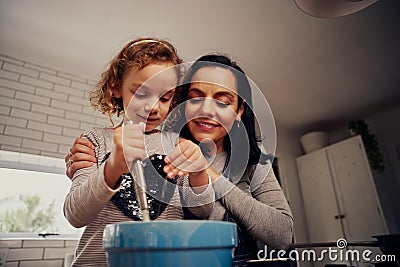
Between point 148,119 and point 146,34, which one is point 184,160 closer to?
point 148,119

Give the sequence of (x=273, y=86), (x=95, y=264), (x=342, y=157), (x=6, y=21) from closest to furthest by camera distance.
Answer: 1. (x=95, y=264)
2. (x=6, y=21)
3. (x=273, y=86)
4. (x=342, y=157)

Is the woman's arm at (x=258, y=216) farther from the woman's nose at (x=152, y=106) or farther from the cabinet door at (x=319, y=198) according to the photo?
the cabinet door at (x=319, y=198)

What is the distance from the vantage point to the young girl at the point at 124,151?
33 cm

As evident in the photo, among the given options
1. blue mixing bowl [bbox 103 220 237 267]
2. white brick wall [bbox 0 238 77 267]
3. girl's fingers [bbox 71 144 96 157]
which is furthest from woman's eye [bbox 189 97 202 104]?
white brick wall [bbox 0 238 77 267]

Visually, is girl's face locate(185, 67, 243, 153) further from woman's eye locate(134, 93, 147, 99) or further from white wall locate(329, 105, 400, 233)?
white wall locate(329, 105, 400, 233)

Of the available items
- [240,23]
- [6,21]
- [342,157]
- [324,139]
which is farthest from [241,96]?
Result: [324,139]

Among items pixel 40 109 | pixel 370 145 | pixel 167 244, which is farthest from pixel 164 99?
pixel 370 145

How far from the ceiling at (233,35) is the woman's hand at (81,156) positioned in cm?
127

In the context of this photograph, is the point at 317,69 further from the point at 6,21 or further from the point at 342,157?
the point at 6,21

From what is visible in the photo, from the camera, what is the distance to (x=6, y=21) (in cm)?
168

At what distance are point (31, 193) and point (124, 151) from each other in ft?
5.86

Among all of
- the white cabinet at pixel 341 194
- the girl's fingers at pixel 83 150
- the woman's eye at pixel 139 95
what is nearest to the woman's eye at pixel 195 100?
the woman's eye at pixel 139 95

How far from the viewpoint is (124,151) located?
31 cm

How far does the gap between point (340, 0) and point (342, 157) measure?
2.41m
